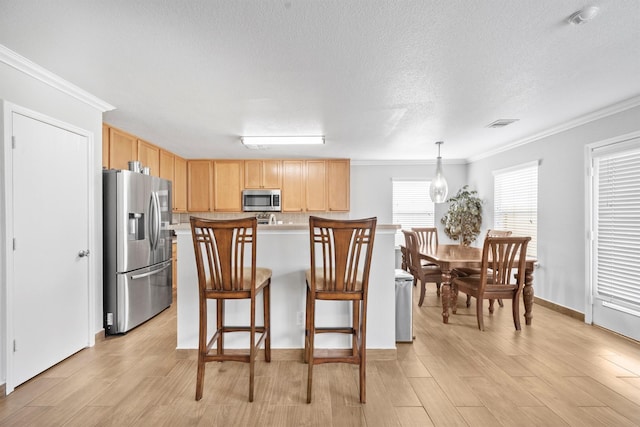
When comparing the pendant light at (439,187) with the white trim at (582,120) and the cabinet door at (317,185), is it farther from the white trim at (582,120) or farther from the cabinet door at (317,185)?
the cabinet door at (317,185)

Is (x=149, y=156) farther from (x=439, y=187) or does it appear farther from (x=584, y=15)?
(x=584, y=15)

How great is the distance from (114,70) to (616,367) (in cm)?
446

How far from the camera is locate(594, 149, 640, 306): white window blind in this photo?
297 cm

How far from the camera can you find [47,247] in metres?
2.39

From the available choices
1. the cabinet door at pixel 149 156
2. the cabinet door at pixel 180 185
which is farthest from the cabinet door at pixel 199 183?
the cabinet door at pixel 149 156

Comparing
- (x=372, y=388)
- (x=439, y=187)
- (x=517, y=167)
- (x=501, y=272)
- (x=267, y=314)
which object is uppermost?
(x=517, y=167)

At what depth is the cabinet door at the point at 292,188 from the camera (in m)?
5.89

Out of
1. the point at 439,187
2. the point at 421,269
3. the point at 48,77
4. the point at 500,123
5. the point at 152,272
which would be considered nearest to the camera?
the point at 48,77

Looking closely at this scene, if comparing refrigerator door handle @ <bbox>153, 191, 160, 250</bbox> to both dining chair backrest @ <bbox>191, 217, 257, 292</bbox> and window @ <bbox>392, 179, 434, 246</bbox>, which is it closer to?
dining chair backrest @ <bbox>191, 217, 257, 292</bbox>

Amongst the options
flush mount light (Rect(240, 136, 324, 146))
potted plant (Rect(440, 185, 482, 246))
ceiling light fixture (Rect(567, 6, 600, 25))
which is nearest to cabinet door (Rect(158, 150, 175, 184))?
flush mount light (Rect(240, 136, 324, 146))

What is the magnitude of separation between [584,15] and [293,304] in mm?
2598

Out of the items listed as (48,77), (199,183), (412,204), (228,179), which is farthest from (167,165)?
(412,204)

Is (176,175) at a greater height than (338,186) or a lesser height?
greater

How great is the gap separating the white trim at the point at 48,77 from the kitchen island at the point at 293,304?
1.60 meters
